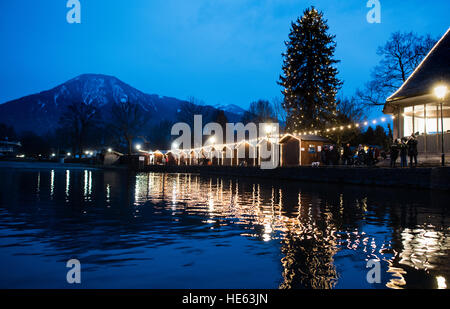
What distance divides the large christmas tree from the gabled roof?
51.8ft

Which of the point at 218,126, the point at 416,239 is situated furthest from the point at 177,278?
the point at 218,126

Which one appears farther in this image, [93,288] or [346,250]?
[346,250]

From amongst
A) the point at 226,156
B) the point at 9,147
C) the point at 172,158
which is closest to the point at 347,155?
the point at 226,156

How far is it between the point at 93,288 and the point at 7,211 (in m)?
7.04

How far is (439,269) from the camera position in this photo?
463 cm

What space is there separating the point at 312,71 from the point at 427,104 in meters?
19.0

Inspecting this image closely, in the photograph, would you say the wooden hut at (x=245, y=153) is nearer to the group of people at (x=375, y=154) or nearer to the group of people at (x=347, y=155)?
the group of people at (x=375, y=154)

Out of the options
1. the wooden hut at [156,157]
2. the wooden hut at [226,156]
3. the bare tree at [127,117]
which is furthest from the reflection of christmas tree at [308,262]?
the bare tree at [127,117]

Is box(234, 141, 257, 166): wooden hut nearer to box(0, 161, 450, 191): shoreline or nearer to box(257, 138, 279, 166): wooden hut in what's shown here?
box(257, 138, 279, 166): wooden hut

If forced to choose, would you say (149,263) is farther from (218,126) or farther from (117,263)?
(218,126)

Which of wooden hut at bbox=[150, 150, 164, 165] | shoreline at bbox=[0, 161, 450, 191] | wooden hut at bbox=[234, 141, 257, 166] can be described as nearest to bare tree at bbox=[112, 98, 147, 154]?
wooden hut at bbox=[150, 150, 164, 165]

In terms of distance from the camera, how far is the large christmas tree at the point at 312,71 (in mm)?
42625

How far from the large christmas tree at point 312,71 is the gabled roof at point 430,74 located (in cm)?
Result: 1578

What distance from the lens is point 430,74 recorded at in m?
25.1
